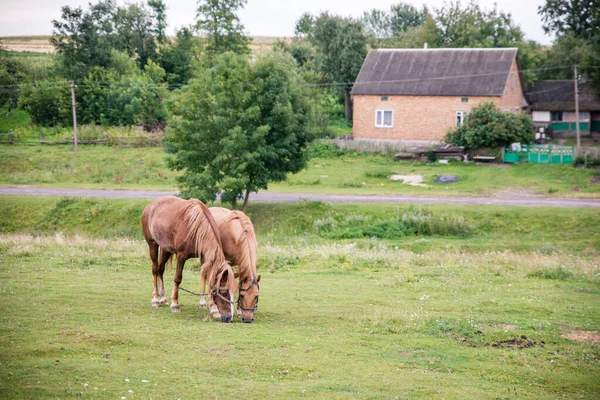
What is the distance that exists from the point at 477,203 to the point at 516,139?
14.1 metres

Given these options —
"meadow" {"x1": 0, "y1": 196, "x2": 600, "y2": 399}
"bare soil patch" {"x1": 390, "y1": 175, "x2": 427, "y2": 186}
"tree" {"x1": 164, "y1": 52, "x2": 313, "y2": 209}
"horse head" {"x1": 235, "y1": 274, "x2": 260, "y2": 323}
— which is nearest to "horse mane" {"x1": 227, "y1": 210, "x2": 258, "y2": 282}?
"horse head" {"x1": 235, "y1": 274, "x2": 260, "y2": 323}

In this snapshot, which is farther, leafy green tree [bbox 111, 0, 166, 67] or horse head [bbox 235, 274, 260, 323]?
leafy green tree [bbox 111, 0, 166, 67]

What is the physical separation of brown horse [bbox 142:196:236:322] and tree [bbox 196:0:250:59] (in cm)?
5545

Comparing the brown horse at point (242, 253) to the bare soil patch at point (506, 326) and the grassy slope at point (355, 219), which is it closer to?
the bare soil patch at point (506, 326)

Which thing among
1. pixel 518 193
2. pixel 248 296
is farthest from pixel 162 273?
pixel 518 193

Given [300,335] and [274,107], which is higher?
[274,107]

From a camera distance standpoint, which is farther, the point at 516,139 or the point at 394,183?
the point at 516,139

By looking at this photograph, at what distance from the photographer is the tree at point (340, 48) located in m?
65.1

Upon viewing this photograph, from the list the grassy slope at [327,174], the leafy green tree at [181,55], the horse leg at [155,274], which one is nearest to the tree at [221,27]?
the leafy green tree at [181,55]

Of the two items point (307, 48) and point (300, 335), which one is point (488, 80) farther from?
point (300, 335)

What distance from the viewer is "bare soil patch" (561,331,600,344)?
1287 cm

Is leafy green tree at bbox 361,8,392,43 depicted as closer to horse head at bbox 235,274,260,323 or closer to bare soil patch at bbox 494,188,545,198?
bare soil patch at bbox 494,188,545,198

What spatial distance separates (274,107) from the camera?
32.0 meters

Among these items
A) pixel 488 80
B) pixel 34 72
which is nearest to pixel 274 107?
pixel 488 80
